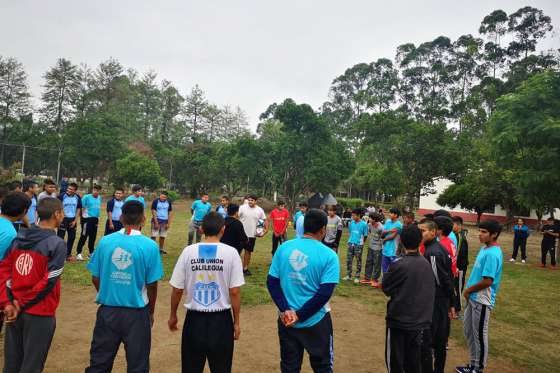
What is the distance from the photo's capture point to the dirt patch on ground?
4.59 m

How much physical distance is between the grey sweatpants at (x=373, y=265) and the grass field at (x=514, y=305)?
528 mm

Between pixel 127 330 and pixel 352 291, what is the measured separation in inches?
251

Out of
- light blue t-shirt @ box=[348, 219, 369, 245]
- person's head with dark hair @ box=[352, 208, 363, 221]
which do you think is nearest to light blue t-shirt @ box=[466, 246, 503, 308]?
light blue t-shirt @ box=[348, 219, 369, 245]

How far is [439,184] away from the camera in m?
41.2

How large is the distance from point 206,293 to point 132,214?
93 cm

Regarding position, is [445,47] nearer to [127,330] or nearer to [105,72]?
[105,72]

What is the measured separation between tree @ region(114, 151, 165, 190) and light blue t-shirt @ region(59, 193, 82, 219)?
81.2 ft

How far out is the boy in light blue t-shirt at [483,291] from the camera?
14.5 ft

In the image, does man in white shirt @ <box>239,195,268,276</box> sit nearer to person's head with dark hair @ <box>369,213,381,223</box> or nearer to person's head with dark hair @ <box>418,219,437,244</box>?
person's head with dark hair @ <box>369,213,381,223</box>

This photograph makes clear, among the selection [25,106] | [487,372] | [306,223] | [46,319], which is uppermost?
[25,106]

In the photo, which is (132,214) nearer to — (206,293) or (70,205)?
(206,293)

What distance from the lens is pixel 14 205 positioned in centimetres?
369

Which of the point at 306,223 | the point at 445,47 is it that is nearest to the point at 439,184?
the point at 445,47

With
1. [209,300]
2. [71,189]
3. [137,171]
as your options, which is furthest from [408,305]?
[137,171]
